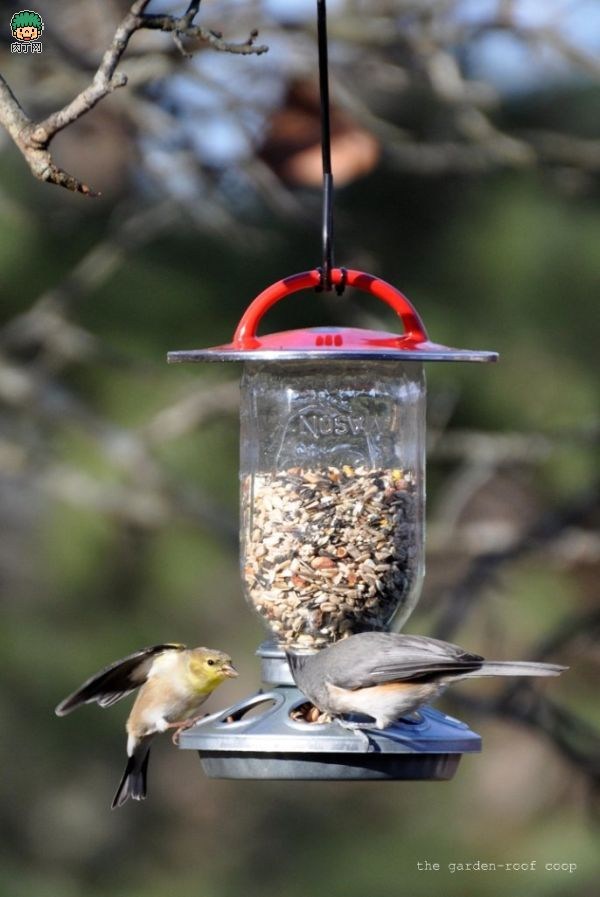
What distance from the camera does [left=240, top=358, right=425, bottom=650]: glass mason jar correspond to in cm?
391

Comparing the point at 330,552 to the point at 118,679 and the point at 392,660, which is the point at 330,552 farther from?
the point at 118,679

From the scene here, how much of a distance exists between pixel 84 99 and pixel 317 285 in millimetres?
1114

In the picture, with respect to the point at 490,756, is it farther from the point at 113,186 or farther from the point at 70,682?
the point at 113,186

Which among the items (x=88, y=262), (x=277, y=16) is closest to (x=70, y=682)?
(x=88, y=262)

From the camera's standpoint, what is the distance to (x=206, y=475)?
835 cm

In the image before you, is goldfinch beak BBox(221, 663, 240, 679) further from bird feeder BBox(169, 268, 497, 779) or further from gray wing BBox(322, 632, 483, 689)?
gray wing BBox(322, 632, 483, 689)

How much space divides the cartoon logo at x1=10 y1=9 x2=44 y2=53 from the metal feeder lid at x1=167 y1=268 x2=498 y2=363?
2.76 metres

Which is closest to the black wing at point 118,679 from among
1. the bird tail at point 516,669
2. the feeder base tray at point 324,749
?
the feeder base tray at point 324,749

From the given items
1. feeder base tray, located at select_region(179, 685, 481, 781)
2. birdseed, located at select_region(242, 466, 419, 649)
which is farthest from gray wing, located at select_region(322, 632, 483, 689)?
birdseed, located at select_region(242, 466, 419, 649)

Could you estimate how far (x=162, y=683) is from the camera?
160 inches

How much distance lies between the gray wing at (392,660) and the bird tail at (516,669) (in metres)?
0.04

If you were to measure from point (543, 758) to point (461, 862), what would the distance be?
2.65 feet

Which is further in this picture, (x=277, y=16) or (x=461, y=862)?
(x=461, y=862)

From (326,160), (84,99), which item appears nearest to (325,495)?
(326,160)
